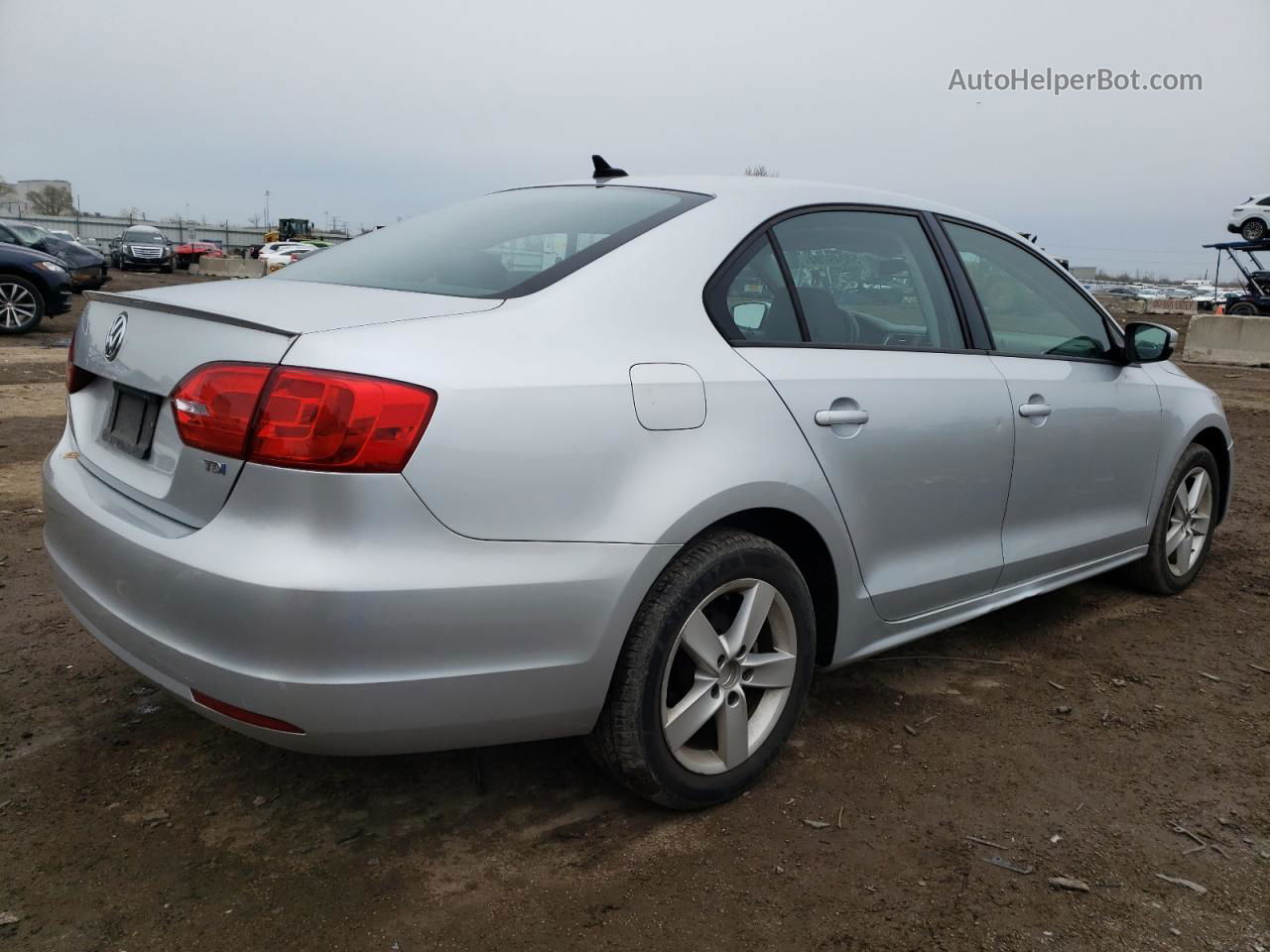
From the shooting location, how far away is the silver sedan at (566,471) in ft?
6.25

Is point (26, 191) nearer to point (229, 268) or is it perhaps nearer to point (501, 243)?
point (229, 268)

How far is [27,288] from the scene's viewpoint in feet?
41.8

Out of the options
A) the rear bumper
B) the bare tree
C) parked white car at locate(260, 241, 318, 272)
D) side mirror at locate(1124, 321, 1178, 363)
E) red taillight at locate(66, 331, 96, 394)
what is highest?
the bare tree

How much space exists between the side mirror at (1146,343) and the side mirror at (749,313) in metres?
1.94

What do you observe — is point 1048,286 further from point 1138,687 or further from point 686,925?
point 686,925

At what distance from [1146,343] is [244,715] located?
346cm

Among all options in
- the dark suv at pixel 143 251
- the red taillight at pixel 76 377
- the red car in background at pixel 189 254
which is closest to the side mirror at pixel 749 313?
the red taillight at pixel 76 377

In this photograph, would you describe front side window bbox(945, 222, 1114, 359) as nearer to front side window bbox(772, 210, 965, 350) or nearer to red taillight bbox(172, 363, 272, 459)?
front side window bbox(772, 210, 965, 350)

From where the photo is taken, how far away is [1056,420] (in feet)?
11.1

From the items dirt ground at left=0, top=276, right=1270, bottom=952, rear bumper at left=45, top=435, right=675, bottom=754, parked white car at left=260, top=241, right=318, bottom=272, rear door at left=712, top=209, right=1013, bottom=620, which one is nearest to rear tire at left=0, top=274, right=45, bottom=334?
dirt ground at left=0, top=276, right=1270, bottom=952

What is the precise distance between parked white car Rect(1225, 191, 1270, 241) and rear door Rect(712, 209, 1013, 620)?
89.5 ft

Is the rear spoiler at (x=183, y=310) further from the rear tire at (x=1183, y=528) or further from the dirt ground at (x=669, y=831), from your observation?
the rear tire at (x=1183, y=528)

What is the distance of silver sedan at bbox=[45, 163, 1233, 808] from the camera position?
6.25ft

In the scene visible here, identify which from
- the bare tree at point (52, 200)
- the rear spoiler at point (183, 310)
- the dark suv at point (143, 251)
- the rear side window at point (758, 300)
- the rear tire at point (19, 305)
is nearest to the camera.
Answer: the rear spoiler at point (183, 310)
